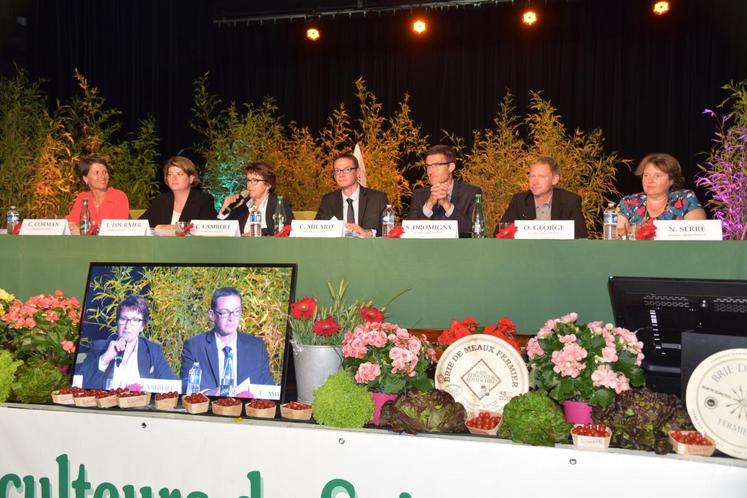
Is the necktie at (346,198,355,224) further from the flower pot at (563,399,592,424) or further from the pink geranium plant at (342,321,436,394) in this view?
the flower pot at (563,399,592,424)

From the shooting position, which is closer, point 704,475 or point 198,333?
point 704,475

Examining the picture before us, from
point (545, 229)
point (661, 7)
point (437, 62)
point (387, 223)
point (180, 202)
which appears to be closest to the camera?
point (545, 229)

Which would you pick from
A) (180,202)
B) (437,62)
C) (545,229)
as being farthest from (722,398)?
(437,62)

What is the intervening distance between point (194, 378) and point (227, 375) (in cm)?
10

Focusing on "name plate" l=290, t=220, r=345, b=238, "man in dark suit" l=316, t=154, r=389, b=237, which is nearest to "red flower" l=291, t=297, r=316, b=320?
"name plate" l=290, t=220, r=345, b=238

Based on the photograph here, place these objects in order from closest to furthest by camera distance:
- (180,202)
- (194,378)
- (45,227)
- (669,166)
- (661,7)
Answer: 1. (194,378)
2. (45,227)
3. (669,166)
4. (180,202)
5. (661,7)

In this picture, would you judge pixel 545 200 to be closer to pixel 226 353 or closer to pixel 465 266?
pixel 465 266

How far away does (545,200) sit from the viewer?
3.60 meters

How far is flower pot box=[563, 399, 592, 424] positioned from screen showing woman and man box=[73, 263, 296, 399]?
2.52 ft

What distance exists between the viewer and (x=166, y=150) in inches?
309

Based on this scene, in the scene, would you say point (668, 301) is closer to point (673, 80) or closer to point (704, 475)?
point (704, 475)

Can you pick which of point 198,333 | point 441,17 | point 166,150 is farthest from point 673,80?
point 198,333

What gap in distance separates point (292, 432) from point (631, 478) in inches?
29.7

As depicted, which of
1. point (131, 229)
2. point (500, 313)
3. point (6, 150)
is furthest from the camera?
point (6, 150)
